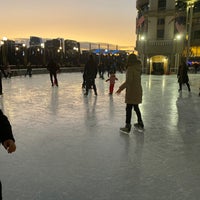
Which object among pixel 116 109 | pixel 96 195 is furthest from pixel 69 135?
pixel 116 109

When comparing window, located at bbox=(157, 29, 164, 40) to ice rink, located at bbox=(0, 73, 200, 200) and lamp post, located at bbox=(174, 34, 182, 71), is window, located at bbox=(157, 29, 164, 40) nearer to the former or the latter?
lamp post, located at bbox=(174, 34, 182, 71)

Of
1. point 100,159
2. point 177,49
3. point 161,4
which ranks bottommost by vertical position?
point 100,159

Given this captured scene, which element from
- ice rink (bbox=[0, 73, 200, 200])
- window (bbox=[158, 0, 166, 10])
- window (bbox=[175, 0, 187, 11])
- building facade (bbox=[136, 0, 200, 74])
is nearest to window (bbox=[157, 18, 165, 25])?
building facade (bbox=[136, 0, 200, 74])

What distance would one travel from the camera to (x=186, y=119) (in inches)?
230

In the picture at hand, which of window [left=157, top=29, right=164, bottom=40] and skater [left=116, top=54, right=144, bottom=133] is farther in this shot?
window [left=157, top=29, right=164, bottom=40]

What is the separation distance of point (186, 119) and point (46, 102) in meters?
4.68

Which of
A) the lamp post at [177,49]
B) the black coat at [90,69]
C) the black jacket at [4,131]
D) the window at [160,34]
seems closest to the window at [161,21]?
the window at [160,34]

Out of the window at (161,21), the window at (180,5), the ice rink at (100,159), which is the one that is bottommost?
the ice rink at (100,159)

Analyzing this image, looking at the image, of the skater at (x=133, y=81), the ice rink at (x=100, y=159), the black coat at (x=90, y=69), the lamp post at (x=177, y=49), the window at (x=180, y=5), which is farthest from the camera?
the window at (x=180, y=5)

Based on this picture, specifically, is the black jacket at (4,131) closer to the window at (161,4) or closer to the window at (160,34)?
the window at (160,34)

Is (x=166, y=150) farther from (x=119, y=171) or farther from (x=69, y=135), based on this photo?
(x=69, y=135)

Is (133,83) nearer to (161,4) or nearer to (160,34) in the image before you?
(160,34)

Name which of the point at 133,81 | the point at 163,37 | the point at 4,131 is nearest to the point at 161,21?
the point at 163,37

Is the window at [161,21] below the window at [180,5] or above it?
below
